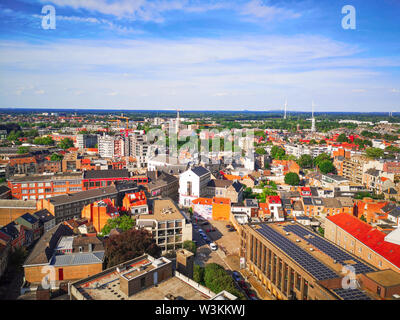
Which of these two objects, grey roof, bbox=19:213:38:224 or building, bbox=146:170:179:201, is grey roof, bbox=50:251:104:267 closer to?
grey roof, bbox=19:213:38:224

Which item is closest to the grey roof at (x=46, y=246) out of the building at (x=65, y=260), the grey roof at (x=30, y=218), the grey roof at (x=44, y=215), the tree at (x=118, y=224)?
the building at (x=65, y=260)

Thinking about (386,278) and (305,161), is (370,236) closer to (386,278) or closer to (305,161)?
(386,278)

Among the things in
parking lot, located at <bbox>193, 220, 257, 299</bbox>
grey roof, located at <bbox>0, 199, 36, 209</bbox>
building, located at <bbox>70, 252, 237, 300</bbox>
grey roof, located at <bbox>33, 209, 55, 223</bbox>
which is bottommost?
parking lot, located at <bbox>193, 220, 257, 299</bbox>

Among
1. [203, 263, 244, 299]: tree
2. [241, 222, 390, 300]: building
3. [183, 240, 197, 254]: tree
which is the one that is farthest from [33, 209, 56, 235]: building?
[241, 222, 390, 300]: building

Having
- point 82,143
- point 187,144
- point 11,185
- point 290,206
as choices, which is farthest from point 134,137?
point 290,206

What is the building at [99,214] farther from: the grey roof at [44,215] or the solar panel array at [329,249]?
the solar panel array at [329,249]
